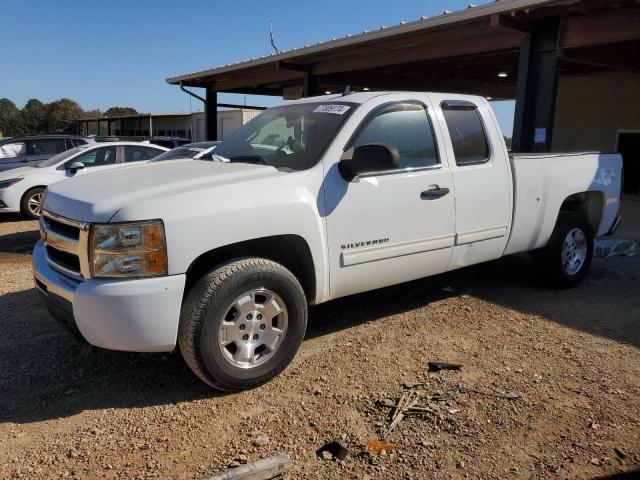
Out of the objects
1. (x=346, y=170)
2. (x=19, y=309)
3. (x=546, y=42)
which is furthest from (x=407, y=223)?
(x=546, y=42)

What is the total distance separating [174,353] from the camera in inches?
158

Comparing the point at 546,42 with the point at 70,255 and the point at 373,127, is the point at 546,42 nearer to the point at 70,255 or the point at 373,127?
the point at 373,127

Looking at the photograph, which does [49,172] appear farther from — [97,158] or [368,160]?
[368,160]

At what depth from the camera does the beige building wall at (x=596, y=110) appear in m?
12.9

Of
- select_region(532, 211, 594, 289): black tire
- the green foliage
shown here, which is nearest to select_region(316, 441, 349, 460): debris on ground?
select_region(532, 211, 594, 289): black tire

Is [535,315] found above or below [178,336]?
below

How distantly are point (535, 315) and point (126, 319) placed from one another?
3.63m

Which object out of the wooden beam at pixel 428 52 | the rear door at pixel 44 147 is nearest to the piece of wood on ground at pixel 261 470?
the wooden beam at pixel 428 52

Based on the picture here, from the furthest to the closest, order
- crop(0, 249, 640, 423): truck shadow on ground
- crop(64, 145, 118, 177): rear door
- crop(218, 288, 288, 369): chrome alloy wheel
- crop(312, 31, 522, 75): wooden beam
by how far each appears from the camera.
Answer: crop(64, 145, 118, 177): rear door, crop(312, 31, 522, 75): wooden beam, crop(0, 249, 640, 423): truck shadow on ground, crop(218, 288, 288, 369): chrome alloy wheel

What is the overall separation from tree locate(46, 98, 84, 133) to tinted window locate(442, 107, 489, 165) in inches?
2732

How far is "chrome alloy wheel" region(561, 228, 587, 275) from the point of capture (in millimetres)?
5546

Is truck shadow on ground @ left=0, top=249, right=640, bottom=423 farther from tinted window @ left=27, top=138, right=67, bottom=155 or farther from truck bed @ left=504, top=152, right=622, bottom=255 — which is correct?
tinted window @ left=27, top=138, right=67, bottom=155

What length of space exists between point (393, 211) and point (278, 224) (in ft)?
3.25

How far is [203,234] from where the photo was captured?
10.1 ft
